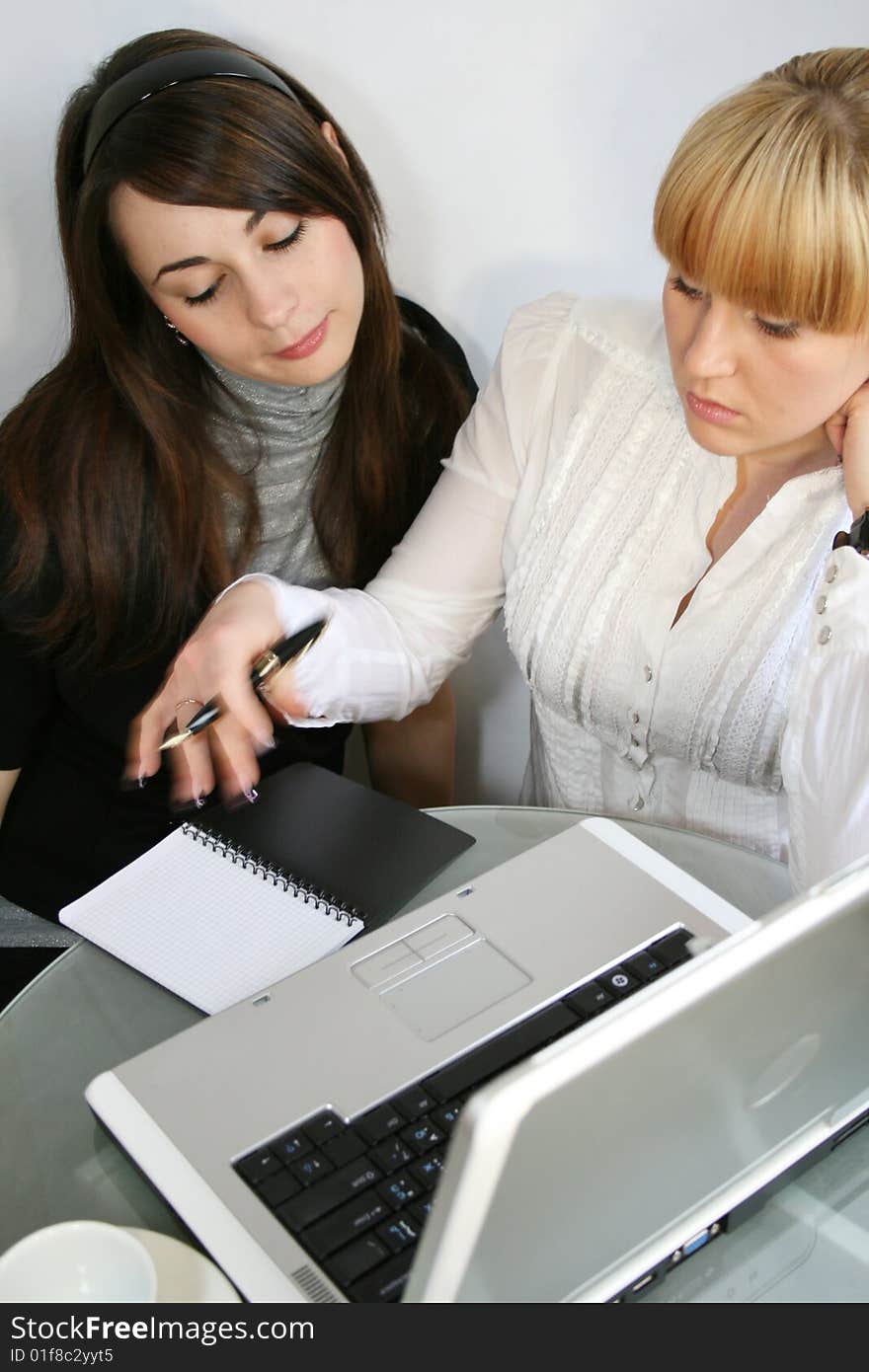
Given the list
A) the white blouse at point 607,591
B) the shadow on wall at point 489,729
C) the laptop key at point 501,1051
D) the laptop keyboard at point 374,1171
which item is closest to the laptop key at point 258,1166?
the laptop keyboard at point 374,1171

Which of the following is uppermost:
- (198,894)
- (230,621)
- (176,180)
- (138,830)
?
(176,180)

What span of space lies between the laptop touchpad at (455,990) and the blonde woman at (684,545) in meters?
0.23

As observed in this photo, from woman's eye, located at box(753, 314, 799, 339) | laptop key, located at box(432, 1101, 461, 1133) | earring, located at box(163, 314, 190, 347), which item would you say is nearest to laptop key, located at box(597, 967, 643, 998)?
laptop key, located at box(432, 1101, 461, 1133)

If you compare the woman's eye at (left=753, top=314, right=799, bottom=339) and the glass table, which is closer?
the glass table

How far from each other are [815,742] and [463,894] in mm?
303

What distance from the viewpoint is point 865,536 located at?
0.97 meters

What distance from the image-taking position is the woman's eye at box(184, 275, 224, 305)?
1168 millimetres

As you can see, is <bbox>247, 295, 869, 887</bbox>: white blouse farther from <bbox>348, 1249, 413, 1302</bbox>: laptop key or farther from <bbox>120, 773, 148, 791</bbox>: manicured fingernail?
<bbox>348, 1249, 413, 1302</bbox>: laptop key

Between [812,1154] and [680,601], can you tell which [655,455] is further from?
[812,1154]

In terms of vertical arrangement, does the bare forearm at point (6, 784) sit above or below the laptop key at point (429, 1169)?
below

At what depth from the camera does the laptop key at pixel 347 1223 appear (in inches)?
26.9

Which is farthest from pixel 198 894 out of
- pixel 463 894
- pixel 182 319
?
pixel 182 319

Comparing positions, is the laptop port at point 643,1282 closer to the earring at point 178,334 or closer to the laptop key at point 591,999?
the laptop key at point 591,999

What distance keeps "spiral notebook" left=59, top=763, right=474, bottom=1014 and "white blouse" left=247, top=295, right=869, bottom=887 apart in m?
0.14
